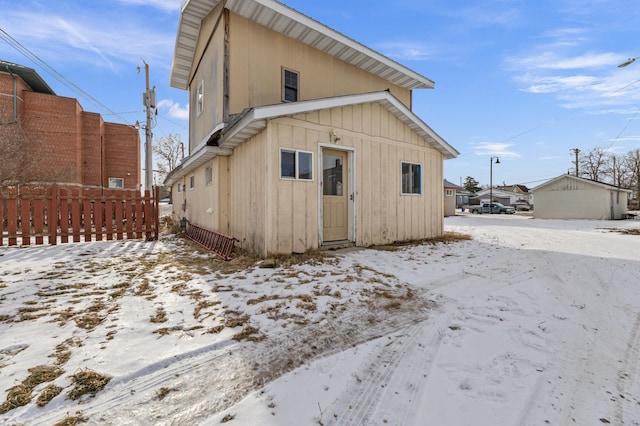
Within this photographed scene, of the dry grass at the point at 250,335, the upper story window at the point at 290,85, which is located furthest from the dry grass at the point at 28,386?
the upper story window at the point at 290,85

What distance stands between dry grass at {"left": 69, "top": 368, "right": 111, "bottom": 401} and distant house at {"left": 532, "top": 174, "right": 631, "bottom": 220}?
2991 centimetres

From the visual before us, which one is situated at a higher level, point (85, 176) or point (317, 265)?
point (85, 176)

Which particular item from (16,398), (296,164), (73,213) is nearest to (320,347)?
(16,398)

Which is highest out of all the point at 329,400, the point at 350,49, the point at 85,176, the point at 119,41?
the point at 119,41

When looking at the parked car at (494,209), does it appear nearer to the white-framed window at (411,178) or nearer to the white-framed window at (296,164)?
the white-framed window at (411,178)

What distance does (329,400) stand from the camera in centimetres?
184

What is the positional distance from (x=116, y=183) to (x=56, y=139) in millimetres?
4909

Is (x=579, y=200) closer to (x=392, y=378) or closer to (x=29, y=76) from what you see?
(x=392, y=378)

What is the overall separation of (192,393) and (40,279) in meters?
4.41

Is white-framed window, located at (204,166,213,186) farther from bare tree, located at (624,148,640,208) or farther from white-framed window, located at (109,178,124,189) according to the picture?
bare tree, located at (624,148,640,208)

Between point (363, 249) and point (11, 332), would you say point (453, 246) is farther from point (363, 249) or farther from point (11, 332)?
point (11, 332)

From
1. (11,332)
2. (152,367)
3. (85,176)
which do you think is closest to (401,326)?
(152,367)

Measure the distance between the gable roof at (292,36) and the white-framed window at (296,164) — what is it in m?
4.29

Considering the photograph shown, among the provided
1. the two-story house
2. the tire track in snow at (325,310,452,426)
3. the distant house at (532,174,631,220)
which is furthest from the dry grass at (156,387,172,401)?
the distant house at (532,174,631,220)
